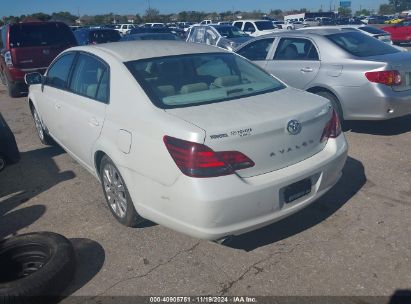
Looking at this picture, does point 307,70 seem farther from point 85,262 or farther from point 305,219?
point 85,262

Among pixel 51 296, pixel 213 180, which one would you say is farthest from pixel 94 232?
pixel 213 180

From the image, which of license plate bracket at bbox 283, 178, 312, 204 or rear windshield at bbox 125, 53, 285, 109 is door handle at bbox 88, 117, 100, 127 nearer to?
rear windshield at bbox 125, 53, 285, 109

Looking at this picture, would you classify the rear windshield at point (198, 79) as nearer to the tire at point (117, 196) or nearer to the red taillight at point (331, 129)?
the red taillight at point (331, 129)

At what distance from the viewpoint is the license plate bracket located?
9.75 feet

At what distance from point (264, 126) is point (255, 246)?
1.06m

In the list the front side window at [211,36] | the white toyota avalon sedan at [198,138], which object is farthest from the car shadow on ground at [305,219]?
the front side window at [211,36]

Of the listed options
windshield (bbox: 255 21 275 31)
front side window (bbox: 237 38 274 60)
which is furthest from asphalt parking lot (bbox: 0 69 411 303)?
windshield (bbox: 255 21 275 31)

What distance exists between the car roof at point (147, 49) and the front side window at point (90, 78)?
0.40ft

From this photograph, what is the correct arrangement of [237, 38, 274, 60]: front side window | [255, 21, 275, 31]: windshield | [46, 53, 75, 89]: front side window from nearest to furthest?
[46, 53, 75, 89]: front side window < [237, 38, 274, 60]: front side window < [255, 21, 275, 31]: windshield

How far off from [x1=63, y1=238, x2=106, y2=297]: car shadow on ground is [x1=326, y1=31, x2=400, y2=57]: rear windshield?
4527 mm

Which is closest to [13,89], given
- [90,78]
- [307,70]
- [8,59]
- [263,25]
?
[8,59]

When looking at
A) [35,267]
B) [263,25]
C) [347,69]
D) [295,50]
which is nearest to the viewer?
[35,267]

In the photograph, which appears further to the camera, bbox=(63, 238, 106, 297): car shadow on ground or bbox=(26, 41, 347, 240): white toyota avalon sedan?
bbox=(63, 238, 106, 297): car shadow on ground

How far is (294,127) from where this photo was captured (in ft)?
9.80
